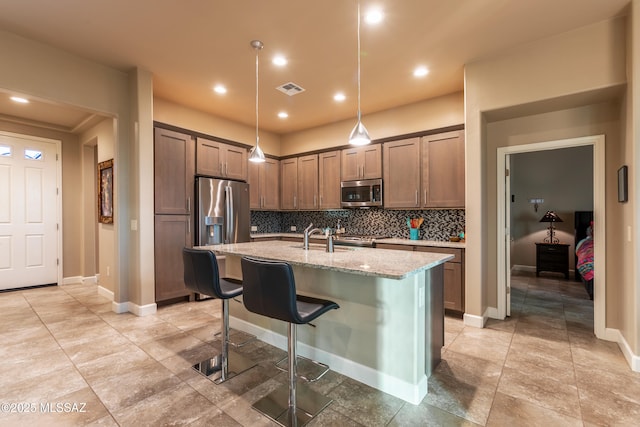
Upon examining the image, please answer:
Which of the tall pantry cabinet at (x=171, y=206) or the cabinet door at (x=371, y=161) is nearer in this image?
the tall pantry cabinet at (x=171, y=206)

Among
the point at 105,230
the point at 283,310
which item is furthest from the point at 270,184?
the point at 283,310

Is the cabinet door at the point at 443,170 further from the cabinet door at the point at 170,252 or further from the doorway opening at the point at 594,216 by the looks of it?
the cabinet door at the point at 170,252

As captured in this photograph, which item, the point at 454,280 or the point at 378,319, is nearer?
the point at 378,319

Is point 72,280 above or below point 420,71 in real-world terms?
below

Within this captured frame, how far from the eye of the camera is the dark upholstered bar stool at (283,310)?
176 centimetres

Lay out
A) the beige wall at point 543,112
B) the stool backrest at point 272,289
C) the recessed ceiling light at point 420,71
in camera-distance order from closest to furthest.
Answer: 1. the stool backrest at point 272,289
2. the beige wall at point 543,112
3. the recessed ceiling light at point 420,71

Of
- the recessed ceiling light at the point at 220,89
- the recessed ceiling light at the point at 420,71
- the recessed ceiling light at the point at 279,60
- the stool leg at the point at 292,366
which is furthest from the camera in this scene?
the recessed ceiling light at the point at 220,89

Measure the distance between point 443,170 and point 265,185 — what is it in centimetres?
313

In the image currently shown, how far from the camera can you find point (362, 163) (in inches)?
189

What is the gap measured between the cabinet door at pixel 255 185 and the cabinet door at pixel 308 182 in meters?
0.74

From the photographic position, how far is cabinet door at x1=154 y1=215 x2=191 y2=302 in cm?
392

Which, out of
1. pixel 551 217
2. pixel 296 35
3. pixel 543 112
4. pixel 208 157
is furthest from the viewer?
pixel 551 217

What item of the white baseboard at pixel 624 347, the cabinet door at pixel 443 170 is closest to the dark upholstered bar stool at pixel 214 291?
the cabinet door at pixel 443 170

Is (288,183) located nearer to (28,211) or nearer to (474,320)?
(474,320)
